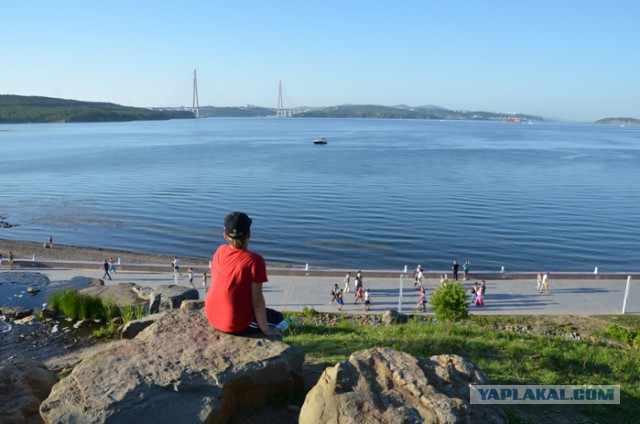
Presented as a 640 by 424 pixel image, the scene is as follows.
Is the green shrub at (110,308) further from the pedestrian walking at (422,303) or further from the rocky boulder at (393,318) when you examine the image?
the pedestrian walking at (422,303)

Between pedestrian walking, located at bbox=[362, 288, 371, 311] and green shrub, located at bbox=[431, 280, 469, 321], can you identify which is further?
pedestrian walking, located at bbox=[362, 288, 371, 311]

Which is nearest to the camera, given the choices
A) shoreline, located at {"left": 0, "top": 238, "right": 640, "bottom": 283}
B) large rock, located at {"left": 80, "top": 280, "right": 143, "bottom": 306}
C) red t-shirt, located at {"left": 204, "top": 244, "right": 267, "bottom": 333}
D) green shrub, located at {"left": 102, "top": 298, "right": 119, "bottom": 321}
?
red t-shirt, located at {"left": 204, "top": 244, "right": 267, "bottom": 333}

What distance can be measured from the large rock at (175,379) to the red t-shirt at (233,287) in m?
0.18

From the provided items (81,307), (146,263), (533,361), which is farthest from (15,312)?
(533,361)

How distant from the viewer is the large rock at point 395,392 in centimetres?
414

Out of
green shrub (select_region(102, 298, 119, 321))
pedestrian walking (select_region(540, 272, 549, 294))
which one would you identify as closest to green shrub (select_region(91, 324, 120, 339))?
green shrub (select_region(102, 298, 119, 321))

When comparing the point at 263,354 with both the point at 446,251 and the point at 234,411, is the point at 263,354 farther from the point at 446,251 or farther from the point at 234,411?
the point at 446,251

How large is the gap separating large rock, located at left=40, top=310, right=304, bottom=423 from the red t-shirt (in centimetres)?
18

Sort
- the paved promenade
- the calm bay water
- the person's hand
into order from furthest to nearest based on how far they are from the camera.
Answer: the calm bay water → the paved promenade → the person's hand

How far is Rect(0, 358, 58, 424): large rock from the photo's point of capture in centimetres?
507

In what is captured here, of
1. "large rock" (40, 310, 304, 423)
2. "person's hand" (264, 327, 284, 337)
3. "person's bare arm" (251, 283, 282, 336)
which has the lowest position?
"large rock" (40, 310, 304, 423)

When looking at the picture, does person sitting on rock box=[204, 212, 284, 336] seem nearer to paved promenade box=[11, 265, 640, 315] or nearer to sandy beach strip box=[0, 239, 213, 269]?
paved promenade box=[11, 265, 640, 315]

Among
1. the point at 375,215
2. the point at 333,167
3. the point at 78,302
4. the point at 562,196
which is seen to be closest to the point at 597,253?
the point at 375,215

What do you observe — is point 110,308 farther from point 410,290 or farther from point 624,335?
point 624,335
